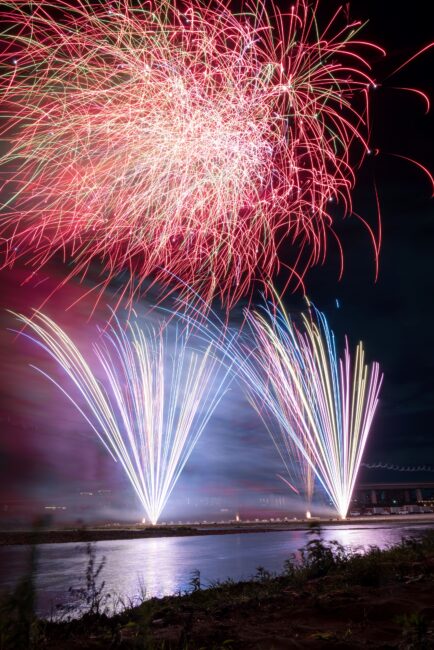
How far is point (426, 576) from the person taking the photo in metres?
8.15

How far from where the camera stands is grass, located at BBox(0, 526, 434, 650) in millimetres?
4484

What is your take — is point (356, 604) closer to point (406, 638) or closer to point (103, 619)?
point (406, 638)

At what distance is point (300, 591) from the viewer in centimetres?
772

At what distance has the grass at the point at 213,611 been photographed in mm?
4484

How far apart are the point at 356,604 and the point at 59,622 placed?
3.74 metres

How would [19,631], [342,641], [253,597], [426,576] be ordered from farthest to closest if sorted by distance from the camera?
[426,576] < [253,597] < [342,641] < [19,631]

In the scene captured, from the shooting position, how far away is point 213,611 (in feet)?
22.2

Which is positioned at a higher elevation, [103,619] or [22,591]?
[22,591]

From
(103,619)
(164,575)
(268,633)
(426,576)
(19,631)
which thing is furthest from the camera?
(164,575)

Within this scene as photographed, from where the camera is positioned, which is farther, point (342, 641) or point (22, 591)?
point (342, 641)

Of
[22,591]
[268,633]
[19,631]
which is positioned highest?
[22,591]

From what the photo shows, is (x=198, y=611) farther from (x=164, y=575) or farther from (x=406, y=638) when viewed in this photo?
(x=164, y=575)

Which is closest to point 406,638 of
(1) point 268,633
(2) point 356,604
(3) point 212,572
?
(1) point 268,633

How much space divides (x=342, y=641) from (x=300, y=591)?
2.99 metres
